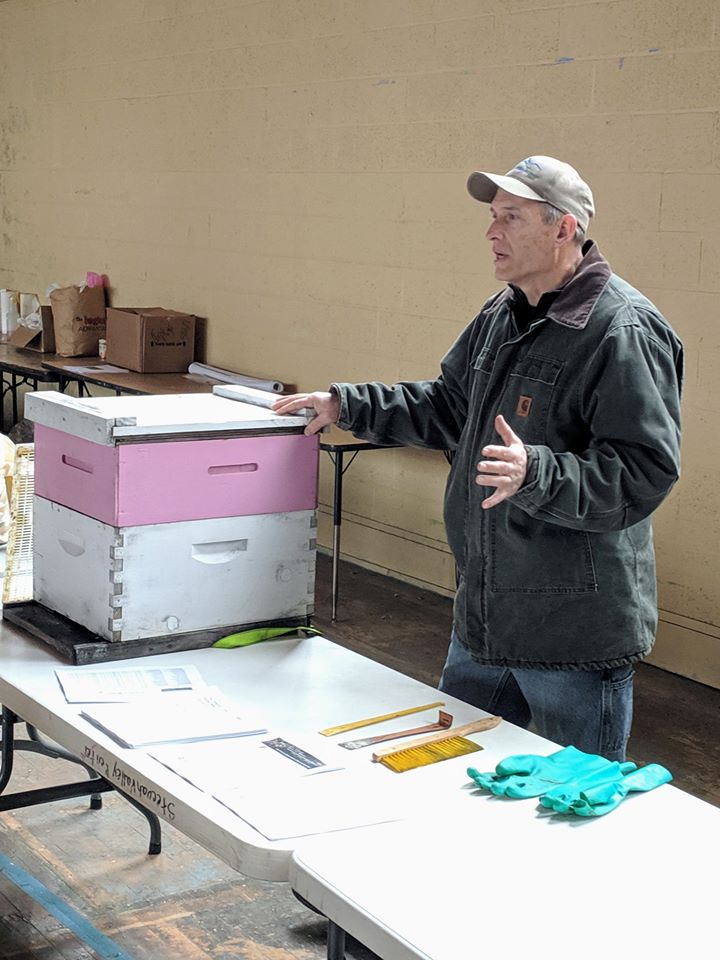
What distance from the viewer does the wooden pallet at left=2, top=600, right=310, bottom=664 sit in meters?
2.11

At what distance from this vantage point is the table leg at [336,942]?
1.58m

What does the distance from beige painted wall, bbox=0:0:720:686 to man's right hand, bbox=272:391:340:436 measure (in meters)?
2.14

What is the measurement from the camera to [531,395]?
7.02 feet

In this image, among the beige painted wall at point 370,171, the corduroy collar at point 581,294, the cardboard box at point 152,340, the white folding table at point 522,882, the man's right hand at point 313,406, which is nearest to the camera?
the white folding table at point 522,882

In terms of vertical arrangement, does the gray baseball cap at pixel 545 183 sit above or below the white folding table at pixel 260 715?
above

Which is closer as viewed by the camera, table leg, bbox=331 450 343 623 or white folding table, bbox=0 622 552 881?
white folding table, bbox=0 622 552 881

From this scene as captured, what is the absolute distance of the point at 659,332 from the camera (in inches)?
83.1

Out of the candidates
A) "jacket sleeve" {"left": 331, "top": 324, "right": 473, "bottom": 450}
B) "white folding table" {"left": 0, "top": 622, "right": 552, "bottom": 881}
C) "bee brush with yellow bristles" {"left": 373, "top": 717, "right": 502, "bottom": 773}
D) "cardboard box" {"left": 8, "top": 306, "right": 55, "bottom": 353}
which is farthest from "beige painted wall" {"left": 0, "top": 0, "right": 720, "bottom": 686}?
"bee brush with yellow bristles" {"left": 373, "top": 717, "right": 502, "bottom": 773}

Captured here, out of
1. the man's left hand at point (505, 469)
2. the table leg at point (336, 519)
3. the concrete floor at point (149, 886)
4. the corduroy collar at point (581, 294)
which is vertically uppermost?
the corduroy collar at point (581, 294)

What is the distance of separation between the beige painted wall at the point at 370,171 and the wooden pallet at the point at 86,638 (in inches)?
94.7

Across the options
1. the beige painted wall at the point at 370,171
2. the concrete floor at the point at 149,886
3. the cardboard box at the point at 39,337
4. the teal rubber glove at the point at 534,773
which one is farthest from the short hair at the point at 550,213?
the cardboard box at the point at 39,337

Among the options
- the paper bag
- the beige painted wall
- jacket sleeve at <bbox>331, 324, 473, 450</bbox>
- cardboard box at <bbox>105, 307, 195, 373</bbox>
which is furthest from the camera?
the paper bag

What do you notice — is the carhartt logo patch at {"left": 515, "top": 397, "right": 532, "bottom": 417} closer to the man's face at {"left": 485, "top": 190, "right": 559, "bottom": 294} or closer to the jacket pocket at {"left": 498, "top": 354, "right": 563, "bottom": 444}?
the jacket pocket at {"left": 498, "top": 354, "right": 563, "bottom": 444}

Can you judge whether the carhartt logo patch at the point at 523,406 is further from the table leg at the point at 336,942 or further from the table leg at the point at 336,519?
the table leg at the point at 336,519
